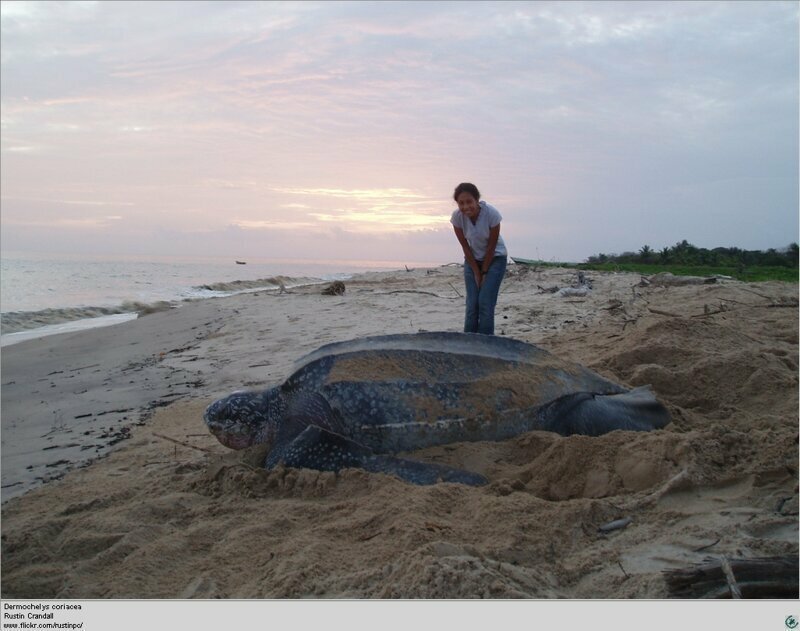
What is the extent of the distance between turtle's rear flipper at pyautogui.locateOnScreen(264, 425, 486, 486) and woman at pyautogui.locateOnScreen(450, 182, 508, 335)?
72.4 inches

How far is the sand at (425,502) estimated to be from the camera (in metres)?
1.52

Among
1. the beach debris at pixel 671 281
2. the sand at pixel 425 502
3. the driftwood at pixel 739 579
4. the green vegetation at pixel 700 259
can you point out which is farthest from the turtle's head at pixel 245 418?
the green vegetation at pixel 700 259

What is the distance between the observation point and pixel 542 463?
225cm

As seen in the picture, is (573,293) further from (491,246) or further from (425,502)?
(425,502)

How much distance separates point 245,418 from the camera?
2.78 meters

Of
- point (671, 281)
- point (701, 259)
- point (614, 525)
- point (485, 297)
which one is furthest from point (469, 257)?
point (701, 259)

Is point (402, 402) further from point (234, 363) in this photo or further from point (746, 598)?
point (234, 363)

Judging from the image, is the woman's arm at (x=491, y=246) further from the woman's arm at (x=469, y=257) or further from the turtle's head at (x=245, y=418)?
the turtle's head at (x=245, y=418)

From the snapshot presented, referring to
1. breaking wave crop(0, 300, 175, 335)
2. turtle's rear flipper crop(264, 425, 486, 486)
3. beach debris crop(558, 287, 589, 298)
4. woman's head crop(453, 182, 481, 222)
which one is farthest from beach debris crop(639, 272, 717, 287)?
breaking wave crop(0, 300, 175, 335)

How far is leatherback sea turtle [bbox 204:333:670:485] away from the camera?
2527mm

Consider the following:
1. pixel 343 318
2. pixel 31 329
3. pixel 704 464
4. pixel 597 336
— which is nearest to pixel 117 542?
pixel 704 464

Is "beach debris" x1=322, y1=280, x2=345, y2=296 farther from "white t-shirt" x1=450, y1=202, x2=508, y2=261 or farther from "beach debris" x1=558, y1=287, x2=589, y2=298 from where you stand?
"white t-shirt" x1=450, y1=202, x2=508, y2=261

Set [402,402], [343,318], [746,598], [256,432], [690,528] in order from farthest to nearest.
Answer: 1. [343,318]
2. [256,432]
3. [402,402]
4. [690,528]
5. [746,598]

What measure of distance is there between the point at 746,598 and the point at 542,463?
1014mm
